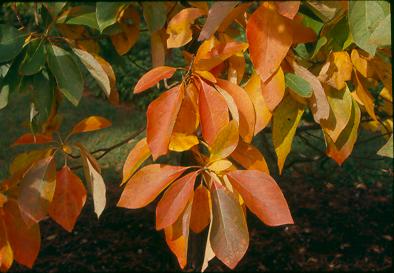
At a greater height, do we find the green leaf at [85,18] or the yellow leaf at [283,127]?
the green leaf at [85,18]

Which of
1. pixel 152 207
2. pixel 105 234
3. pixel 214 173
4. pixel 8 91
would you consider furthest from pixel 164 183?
pixel 152 207

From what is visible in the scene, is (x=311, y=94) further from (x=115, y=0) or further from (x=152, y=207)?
(x=152, y=207)

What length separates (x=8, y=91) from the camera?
1.04 meters

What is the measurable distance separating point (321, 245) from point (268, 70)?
2.50 m

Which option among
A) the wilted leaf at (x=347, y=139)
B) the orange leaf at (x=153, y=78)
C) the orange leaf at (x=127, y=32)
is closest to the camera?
the orange leaf at (x=153, y=78)

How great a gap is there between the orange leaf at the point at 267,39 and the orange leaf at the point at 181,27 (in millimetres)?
202

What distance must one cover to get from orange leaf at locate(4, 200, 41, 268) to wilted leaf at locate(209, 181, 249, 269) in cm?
40

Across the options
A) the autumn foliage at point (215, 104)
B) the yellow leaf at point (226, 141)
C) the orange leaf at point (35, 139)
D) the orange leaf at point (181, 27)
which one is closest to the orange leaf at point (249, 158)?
the autumn foliage at point (215, 104)

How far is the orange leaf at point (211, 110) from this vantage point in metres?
0.87

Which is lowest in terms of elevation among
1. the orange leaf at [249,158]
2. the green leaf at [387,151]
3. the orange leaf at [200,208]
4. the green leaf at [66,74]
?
the orange leaf at [200,208]

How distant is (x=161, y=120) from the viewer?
86cm

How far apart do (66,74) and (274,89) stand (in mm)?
375

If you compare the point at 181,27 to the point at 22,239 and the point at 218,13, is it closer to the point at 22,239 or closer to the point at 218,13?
the point at 218,13

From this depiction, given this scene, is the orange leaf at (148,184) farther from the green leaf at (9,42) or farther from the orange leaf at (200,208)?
the green leaf at (9,42)
